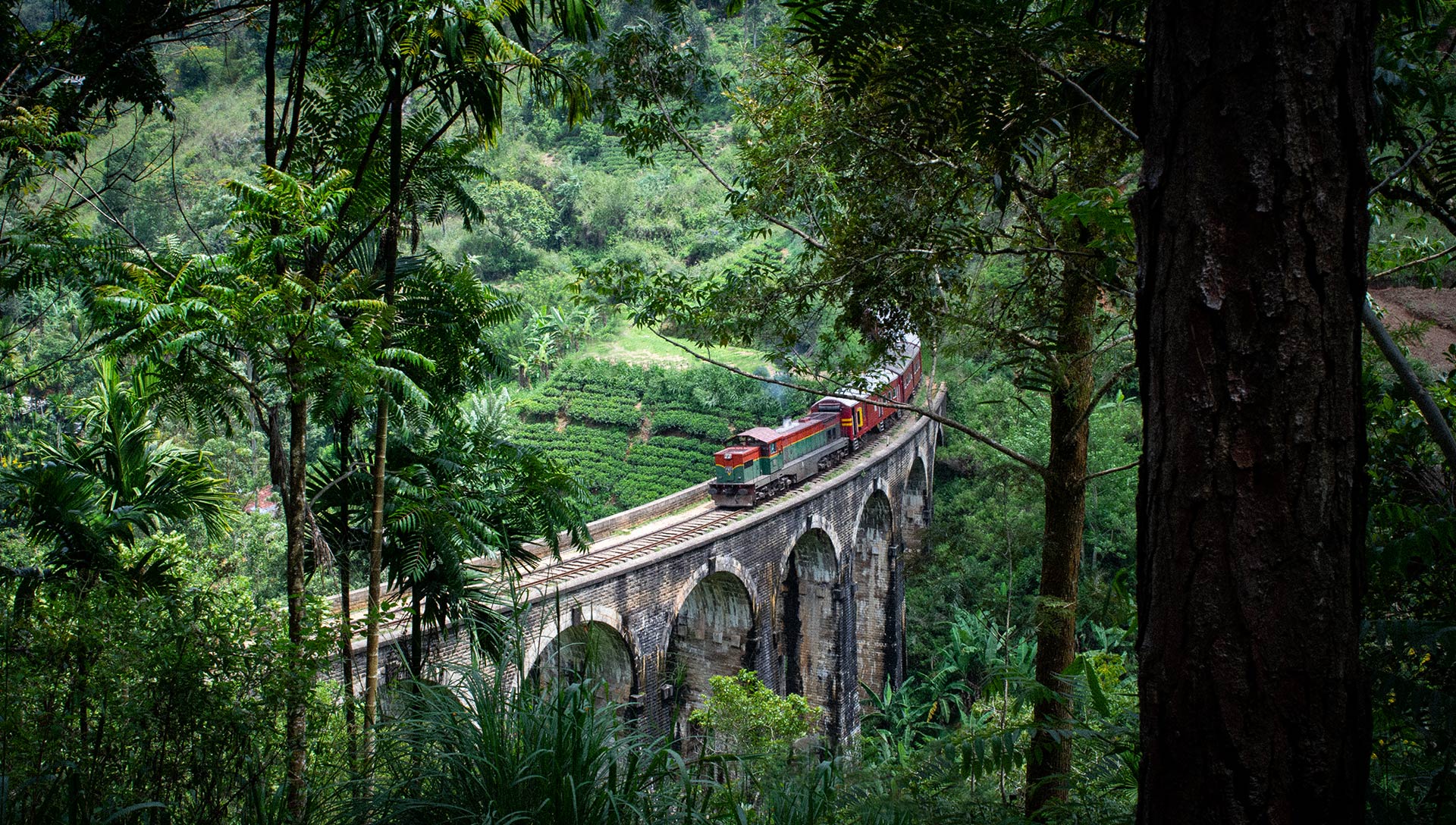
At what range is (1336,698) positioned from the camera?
49.3 inches

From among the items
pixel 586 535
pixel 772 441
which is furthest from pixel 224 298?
pixel 772 441

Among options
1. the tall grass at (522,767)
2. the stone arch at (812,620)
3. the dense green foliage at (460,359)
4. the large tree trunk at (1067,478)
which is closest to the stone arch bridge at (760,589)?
the stone arch at (812,620)

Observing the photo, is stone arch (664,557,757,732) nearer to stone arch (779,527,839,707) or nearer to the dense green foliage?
stone arch (779,527,839,707)

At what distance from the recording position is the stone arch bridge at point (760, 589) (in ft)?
38.6

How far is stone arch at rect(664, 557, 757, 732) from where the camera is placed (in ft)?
47.4

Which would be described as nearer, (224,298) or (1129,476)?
(224,298)

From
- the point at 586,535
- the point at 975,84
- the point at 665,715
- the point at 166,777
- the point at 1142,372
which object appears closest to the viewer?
the point at 1142,372

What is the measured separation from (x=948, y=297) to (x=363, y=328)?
11.6ft

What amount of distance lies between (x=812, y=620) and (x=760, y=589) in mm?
3620

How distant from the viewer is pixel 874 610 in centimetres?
2009

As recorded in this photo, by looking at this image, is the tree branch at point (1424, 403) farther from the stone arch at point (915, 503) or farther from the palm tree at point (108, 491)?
the stone arch at point (915, 503)

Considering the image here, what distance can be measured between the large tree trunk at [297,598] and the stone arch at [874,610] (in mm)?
16385

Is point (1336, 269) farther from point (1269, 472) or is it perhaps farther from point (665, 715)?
point (665, 715)

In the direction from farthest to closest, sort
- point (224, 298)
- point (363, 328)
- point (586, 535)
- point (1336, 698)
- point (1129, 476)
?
point (1129, 476) → point (586, 535) → point (363, 328) → point (224, 298) → point (1336, 698)
